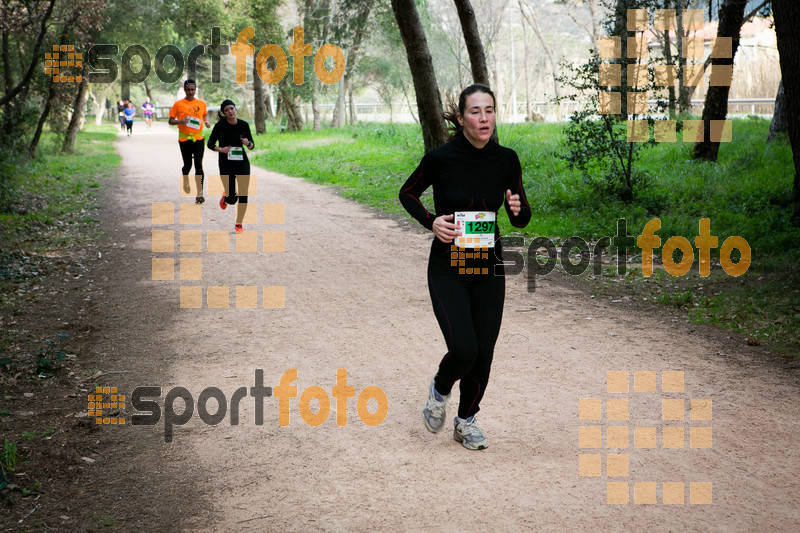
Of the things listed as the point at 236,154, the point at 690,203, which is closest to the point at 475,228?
the point at 236,154

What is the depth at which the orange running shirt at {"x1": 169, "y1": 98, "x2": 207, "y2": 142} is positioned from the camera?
13.5 metres

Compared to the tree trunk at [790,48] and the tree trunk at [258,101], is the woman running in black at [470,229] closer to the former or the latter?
the tree trunk at [790,48]

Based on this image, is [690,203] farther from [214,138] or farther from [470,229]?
[470,229]

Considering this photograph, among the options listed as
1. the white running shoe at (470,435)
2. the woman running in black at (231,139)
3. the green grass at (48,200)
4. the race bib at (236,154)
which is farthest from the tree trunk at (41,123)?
the white running shoe at (470,435)

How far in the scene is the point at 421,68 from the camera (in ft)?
54.2

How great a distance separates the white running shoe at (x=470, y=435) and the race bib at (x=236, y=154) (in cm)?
797

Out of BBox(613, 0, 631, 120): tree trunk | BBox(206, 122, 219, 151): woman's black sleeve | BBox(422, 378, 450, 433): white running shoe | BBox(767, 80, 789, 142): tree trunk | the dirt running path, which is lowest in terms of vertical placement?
the dirt running path

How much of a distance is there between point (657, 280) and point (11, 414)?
749cm

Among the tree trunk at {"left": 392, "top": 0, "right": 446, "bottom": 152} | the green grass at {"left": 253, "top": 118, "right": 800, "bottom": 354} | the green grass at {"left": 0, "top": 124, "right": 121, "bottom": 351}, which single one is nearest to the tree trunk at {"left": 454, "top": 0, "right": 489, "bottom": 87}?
the tree trunk at {"left": 392, "top": 0, "right": 446, "bottom": 152}

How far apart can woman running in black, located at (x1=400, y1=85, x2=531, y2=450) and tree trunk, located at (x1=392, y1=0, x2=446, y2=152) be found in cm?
1196

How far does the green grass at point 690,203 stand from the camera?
8.14 meters

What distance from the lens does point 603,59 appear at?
41.2 feet

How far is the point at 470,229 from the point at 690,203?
9.39 metres

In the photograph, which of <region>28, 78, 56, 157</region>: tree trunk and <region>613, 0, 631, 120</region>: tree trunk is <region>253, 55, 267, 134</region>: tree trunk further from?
<region>613, 0, 631, 120</region>: tree trunk
